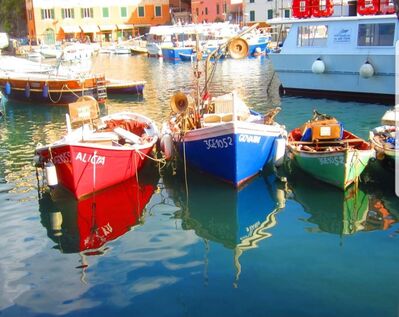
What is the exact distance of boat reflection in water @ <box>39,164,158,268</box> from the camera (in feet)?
32.9

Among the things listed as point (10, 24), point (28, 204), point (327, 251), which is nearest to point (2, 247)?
point (28, 204)

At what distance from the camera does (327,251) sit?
9328 mm

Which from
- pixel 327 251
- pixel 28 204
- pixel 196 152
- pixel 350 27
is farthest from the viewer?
pixel 350 27

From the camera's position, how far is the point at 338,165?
11852 millimetres

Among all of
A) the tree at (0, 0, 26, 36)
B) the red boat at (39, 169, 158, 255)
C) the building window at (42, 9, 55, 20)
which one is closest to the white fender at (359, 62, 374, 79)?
the red boat at (39, 169, 158, 255)

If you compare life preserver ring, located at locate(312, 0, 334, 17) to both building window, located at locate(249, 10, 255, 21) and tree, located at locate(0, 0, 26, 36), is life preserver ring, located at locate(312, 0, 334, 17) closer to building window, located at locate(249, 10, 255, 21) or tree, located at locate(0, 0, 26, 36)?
building window, located at locate(249, 10, 255, 21)

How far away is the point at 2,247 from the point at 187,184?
15.8ft

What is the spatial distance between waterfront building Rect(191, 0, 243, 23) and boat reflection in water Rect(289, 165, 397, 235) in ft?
215

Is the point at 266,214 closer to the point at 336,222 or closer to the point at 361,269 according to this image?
the point at 336,222

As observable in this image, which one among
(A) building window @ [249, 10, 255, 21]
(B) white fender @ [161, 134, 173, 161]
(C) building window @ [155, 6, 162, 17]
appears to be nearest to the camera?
(B) white fender @ [161, 134, 173, 161]

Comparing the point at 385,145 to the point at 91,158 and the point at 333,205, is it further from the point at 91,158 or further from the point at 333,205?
the point at 91,158

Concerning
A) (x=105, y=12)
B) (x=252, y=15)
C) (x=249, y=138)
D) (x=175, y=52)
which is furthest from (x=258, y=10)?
(x=249, y=138)

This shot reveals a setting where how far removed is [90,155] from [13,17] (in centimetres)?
8467

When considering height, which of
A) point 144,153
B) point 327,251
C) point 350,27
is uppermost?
point 350,27
